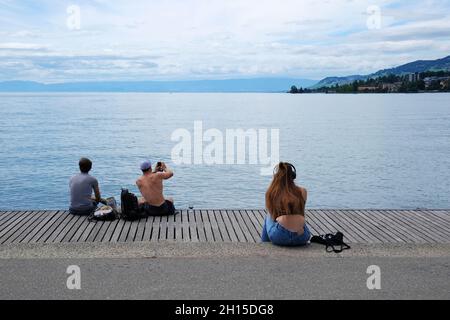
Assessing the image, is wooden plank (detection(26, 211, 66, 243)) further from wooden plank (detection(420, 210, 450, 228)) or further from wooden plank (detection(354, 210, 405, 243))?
wooden plank (detection(420, 210, 450, 228))

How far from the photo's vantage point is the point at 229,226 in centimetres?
1128

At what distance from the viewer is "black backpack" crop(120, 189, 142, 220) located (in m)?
11.4

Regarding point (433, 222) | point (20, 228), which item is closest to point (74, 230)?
point (20, 228)

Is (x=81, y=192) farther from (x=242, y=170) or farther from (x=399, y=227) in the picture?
(x=242, y=170)

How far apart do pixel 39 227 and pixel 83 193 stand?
1.41 metres

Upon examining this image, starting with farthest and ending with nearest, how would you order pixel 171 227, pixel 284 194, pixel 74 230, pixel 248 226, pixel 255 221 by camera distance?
pixel 255 221 < pixel 248 226 < pixel 171 227 < pixel 74 230 < pixel 284 194

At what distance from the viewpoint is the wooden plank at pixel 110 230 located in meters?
10.1

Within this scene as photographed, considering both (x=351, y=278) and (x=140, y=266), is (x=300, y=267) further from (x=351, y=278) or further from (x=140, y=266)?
(x=140, y=266)

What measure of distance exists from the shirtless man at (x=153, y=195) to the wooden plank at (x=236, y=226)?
116cm

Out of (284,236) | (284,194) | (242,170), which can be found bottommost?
(242,170)

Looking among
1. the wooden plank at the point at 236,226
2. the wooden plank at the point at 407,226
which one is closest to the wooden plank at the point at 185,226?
the wooden plank at the point at 236,226

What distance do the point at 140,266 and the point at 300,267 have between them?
2.14m

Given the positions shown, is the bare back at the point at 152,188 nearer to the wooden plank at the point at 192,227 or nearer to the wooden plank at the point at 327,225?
the wooden plank at the point at 192,227

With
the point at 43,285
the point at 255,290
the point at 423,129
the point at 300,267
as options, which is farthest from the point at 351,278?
the point at 423,129
